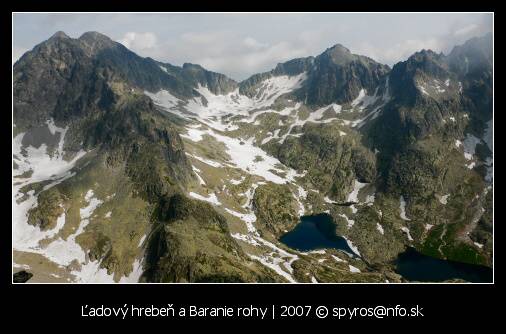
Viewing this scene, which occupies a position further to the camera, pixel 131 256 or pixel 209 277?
pixel 131 256

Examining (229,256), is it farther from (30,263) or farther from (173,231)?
(30,263)

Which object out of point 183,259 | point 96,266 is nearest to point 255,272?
point 183,259

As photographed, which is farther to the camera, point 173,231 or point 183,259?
point 173,231
